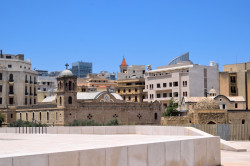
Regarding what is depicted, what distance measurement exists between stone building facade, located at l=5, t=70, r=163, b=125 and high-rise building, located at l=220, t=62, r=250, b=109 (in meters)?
13.0

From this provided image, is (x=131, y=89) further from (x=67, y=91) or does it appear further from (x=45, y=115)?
(x=67, y=91)

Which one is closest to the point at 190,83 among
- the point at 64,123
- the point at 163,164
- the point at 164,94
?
the point at 164,94

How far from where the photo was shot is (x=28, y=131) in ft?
101

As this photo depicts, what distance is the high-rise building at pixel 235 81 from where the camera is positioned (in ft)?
255

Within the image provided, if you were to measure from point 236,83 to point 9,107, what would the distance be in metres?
40.8

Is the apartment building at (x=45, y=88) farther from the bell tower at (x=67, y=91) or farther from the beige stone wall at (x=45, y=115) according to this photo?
the bell tower at (x=67, y=91)

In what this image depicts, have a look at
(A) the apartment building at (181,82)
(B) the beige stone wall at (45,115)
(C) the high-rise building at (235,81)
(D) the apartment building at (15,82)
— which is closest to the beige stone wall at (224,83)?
(C) the high-rise building at (235,81)

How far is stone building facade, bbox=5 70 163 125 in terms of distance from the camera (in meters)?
67.2

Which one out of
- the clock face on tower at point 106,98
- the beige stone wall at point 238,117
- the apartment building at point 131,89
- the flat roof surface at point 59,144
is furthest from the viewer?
the apartment building at point 131,89

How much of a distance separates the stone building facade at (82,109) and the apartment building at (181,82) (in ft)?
16.2

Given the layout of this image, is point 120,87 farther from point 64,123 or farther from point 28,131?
point 28,131

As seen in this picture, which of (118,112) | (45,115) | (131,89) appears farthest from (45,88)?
(118,112)

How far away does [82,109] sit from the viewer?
68.1 m

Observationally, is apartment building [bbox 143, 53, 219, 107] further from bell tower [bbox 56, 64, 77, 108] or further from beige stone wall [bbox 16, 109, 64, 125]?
beige stone wall [bbox 16, 109, 64, 125]
